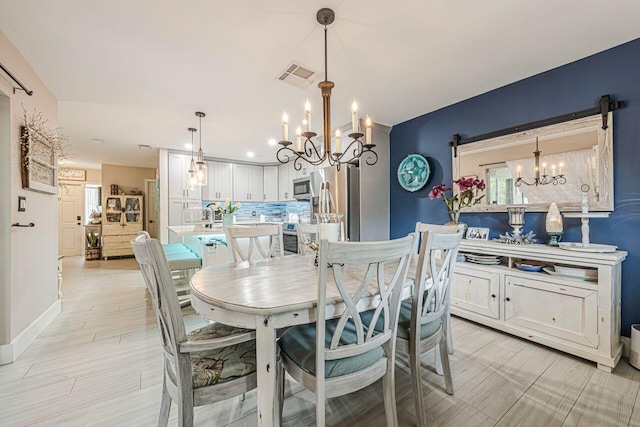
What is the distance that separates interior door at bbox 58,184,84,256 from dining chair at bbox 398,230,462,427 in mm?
9048

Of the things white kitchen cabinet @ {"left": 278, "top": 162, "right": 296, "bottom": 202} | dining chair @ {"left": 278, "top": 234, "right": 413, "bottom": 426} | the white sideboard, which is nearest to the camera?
dining chair @ {"left": 278, "top": 234, "right": 413, "bottom": 426}

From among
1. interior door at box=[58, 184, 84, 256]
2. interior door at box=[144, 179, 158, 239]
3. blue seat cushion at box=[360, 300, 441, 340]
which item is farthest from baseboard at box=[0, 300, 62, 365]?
interior door at box=[58, 184, 84, 256]

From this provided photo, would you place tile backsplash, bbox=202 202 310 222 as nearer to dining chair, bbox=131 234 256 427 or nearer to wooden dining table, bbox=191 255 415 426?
wooden dining table, bbox=191 255 415 426

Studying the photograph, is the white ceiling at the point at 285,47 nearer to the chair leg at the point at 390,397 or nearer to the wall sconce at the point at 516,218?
the wall sconce at the point at 516,218

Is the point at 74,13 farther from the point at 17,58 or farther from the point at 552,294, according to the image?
the point at 552,294

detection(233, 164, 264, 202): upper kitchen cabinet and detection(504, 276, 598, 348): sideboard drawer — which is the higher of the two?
detection(233, 164, 264, 202): upper kitchen cabinet

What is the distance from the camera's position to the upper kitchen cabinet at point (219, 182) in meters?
5.90

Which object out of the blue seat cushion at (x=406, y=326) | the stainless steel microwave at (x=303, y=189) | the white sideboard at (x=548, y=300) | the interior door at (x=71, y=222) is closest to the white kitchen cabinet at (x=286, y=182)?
the stainless steel microwave at (x=303, y=189)

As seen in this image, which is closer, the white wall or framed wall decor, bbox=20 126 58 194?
the white wall

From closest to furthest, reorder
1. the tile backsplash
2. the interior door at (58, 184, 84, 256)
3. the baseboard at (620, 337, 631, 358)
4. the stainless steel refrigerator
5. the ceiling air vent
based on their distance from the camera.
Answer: the baseboard at (620, 337, 631, 358), the ceiling air vent, the stainless steel refrigerator, the tile backsplash, the interior door at (58, 184, 84, 256)

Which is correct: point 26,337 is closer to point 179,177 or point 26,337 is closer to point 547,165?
point 179,177

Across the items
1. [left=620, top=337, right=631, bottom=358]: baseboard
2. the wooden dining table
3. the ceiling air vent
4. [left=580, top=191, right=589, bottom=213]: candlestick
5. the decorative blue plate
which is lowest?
[left=620, top=337, right=631, bottom=358]: baseboard

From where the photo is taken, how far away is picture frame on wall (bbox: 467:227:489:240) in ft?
9.44

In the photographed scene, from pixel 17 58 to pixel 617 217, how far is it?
4846 millimetres
